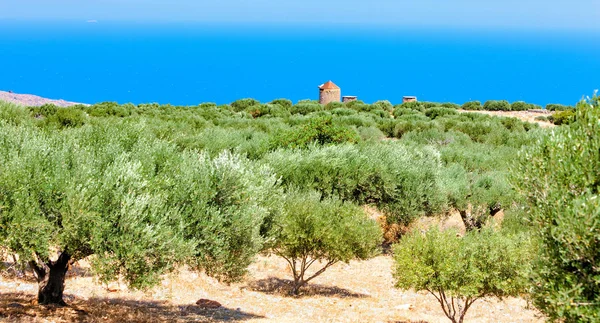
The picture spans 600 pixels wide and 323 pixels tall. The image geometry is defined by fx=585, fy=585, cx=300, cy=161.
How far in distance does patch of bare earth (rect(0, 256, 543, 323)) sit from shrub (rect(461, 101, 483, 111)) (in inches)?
2040

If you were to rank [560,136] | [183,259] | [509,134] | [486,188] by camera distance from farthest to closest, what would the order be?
[509,134], [486,188], [183,259], [560,136]

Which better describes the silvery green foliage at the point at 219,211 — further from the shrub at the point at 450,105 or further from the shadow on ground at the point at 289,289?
the shrub at the point at 450,105

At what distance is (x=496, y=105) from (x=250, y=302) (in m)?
58.2

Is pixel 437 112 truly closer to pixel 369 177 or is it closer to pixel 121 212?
pixel 369 177

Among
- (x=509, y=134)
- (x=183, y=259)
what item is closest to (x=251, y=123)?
(x=509, y=134)

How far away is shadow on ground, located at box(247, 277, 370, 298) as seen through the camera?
819 inches

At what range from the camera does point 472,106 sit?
72.0m

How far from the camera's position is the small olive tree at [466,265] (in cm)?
1564

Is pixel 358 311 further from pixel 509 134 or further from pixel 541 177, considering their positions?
pixel 509 134

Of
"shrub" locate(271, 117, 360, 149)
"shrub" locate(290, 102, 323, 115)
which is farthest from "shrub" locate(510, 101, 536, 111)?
"shrub" locate(271, 117, 360, 149)

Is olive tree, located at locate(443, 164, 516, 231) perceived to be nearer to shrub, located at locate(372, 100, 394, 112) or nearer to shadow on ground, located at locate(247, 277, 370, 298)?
shadow on ground, located at locate(247, 277, 370, 298)

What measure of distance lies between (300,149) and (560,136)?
648 inches

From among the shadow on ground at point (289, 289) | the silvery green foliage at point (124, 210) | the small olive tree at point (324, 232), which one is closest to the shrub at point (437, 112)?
the shadow on ground at point (289, 289)

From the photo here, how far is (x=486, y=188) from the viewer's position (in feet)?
97.0
